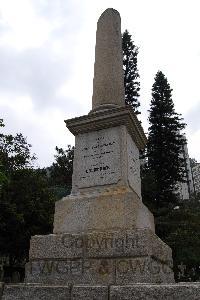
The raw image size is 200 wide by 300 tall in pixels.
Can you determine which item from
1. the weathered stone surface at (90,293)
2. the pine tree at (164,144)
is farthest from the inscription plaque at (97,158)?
the pine tree at (164,144)

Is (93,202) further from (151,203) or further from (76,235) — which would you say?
(151,203)

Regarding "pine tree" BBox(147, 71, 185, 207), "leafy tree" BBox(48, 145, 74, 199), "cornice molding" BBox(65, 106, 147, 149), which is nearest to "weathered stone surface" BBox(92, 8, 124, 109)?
"cornice molding" BBox(65, 106, 147, 149)

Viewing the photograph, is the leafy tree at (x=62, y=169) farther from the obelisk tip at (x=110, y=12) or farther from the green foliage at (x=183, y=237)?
the obelisk tip at (x=110, y=12)

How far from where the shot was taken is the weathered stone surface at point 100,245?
406 centimetres

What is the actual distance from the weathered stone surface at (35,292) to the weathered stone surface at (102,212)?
1.12m

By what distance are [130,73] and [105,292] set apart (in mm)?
Answer: 24677

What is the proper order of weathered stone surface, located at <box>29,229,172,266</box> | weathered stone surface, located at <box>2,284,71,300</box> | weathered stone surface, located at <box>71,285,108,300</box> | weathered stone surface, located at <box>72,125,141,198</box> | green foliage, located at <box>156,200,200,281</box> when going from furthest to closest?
green foliage, located at <box>156,200,200,281</box>
weathered stone surface, located at <box>72,125,141,198</box>
weathered stone surface, located at <box>29,229,172,266</box>
weathered stone surface, located at <box>2,284,71,300</box>
weathered stone surface, located at <box>71,285,108,300</box>

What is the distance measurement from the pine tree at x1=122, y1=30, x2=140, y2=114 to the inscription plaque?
20173 millimetres

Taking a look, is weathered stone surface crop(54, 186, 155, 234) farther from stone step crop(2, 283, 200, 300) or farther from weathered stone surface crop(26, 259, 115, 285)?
stone step crop(2, 283, 200, 300)

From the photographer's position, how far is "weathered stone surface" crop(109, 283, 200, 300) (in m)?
3.14

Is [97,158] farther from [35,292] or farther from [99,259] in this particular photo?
[35,292]

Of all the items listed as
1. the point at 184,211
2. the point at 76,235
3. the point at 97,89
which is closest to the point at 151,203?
the point at 184,211

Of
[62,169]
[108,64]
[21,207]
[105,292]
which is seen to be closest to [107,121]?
[108,64]

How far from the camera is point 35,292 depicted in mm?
3617
